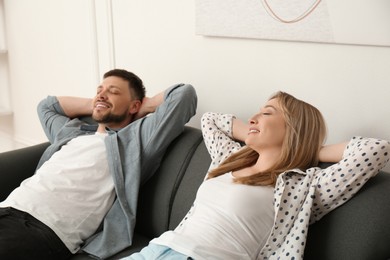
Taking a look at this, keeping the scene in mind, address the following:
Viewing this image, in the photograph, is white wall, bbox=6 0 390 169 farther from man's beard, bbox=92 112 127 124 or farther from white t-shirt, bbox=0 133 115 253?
white t-shirt, bbox=0 133 115 253

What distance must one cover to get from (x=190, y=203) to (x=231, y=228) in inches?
14.4

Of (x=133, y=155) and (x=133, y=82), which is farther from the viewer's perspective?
(x=133, y=82)

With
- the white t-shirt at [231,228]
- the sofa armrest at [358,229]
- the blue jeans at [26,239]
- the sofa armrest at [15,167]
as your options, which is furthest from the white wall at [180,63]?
the blue jeans at [26,239]

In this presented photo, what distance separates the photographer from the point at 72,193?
6.67 ft

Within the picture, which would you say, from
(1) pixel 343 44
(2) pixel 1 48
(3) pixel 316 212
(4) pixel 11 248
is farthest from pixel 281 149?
(2) pixel 1 48

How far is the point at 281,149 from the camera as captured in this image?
5.58ft

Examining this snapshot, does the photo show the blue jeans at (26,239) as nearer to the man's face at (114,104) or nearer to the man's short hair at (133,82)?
the man's face at (114,104)

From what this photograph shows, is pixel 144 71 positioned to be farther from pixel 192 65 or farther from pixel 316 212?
pixel 316 212

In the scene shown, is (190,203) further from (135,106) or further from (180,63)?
(180,63)

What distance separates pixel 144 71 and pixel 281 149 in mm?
1180

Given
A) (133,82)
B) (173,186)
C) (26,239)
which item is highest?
(133,82)

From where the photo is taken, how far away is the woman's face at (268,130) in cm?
169

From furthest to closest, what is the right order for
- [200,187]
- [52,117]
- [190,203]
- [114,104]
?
[52,117] < [114,104] < [190,203] < [200,187]

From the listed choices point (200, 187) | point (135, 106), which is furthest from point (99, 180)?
point (200, 187)
